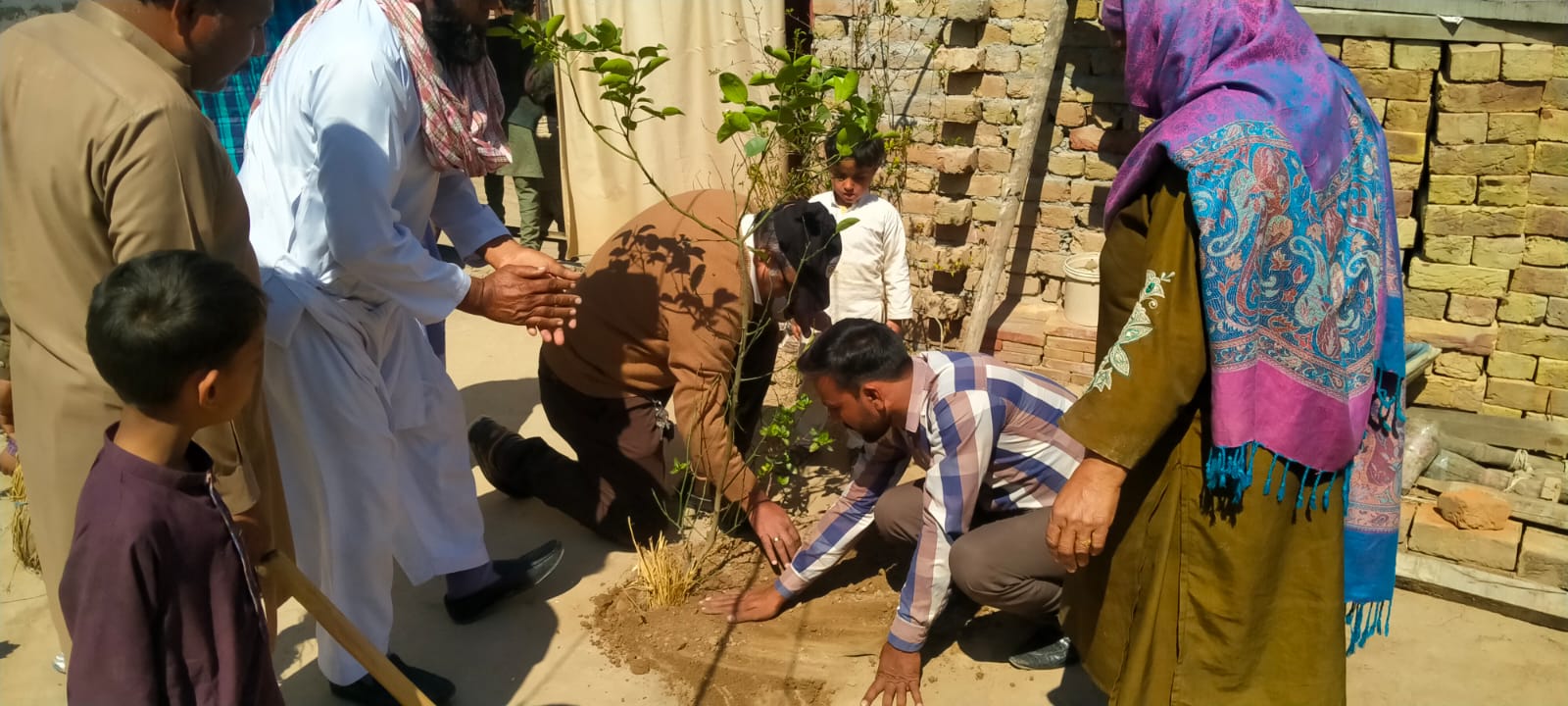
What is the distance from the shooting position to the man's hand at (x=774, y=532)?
3.26m

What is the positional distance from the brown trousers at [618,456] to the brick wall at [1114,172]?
171 centimetres

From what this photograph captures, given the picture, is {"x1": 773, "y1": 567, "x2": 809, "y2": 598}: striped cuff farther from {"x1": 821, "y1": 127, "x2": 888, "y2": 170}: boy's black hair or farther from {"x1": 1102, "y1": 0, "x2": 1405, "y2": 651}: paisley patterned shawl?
{"x1": 821, "y1": 127, "x2": 888, "y2": 170}: boy's black hair

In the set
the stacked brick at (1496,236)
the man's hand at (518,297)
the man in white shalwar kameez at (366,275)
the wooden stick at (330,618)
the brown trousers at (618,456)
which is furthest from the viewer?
the stacked brick at (1496,236)

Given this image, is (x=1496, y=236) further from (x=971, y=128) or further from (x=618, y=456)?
(x=618, y=456)

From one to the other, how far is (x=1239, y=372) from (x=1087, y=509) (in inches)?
14.2

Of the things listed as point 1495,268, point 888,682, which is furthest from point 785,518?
point 1495,268

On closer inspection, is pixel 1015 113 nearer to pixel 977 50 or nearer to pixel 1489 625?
pixel 977 50

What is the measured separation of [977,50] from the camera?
15.9 ft

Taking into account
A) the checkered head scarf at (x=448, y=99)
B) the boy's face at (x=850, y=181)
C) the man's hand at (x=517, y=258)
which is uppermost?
the checkered head scarf at (x=448, y=99)

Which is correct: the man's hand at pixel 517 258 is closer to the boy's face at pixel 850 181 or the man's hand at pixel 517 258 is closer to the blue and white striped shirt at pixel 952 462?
the blue and white striped shirt at pixel 952 462

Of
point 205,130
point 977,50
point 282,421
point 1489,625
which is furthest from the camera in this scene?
point 977,50

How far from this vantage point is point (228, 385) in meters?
1.68

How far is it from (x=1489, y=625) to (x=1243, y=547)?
179cm

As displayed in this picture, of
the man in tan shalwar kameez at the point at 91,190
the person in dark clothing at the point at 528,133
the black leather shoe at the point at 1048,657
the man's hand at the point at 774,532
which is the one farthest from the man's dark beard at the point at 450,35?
the person in dark clothing at the point at 528,133
